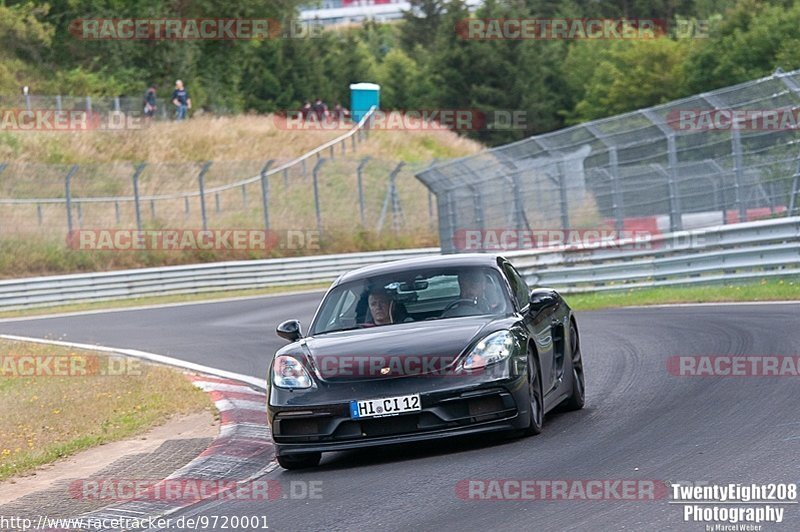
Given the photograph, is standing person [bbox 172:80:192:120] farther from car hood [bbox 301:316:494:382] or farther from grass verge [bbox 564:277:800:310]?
car hood [bbox 301:316:494:382]

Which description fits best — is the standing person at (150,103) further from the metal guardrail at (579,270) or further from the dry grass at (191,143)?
the metal guardrail at (579,270)

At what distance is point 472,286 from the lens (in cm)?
941

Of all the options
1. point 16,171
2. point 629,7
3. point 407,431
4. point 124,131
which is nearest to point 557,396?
point 407,431

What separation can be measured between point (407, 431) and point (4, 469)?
2.93 meters

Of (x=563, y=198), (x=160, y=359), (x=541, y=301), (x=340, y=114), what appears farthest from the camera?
(x=340, y=114)

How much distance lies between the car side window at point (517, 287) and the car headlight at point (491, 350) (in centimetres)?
101

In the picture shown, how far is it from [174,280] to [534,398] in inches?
990

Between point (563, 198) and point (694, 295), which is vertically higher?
point (563, 198)

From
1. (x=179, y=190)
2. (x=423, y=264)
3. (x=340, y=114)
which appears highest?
(x=340, y=114)

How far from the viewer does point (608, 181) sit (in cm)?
2297

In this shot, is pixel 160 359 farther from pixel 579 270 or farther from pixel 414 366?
pixel 414 366

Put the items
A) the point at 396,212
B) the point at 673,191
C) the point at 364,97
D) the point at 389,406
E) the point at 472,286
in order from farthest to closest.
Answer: the point at 364,97
the point at 396,212
the point at 673,191
the point at 472,286
the point at 389,406

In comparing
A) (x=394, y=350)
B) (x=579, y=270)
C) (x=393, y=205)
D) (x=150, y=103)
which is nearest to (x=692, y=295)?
(x=579, y=270)

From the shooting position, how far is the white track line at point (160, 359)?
14023 millimetres
